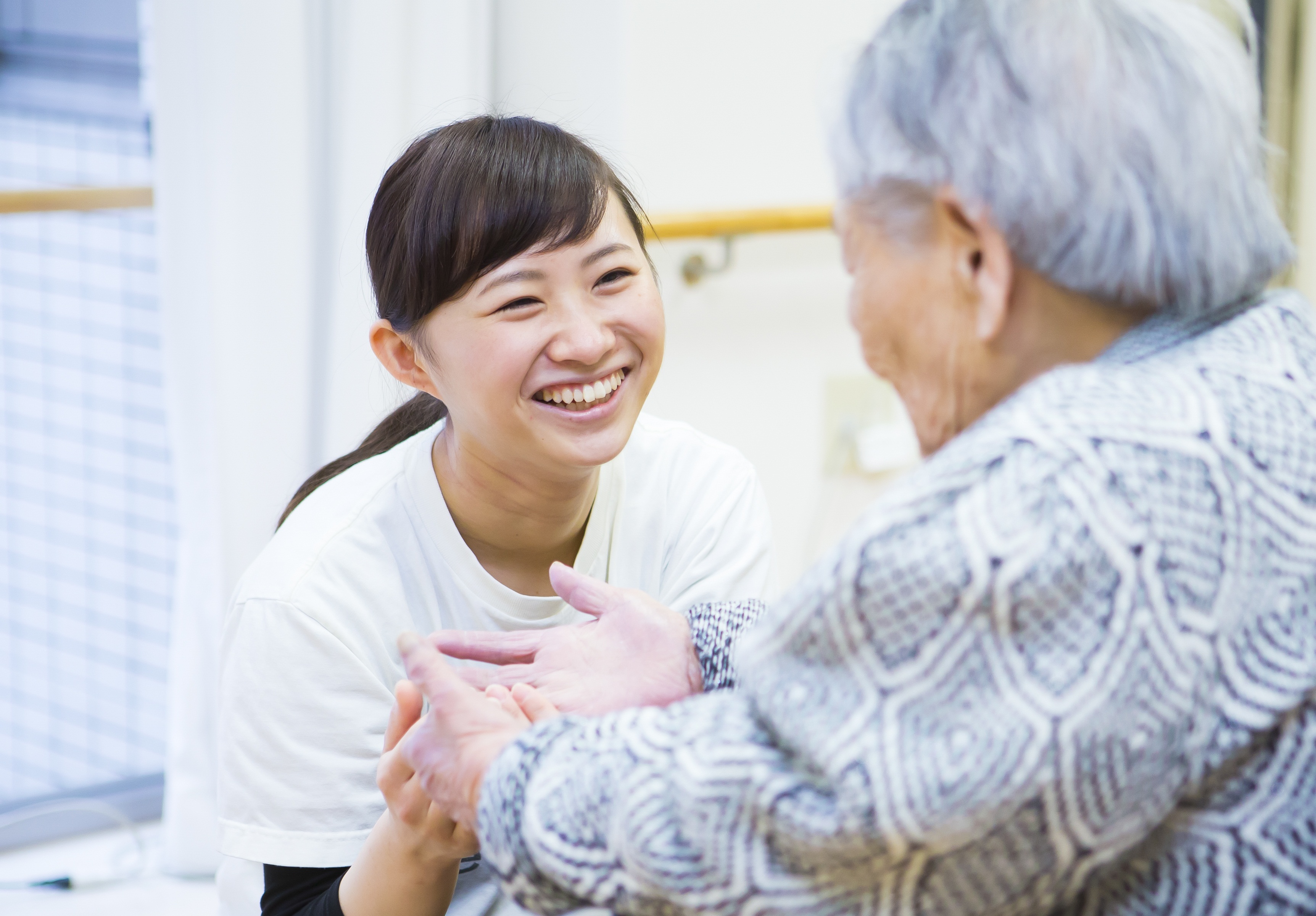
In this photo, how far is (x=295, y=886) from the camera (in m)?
1.13

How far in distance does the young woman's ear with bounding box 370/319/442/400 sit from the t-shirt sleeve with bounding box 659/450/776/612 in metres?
0.32

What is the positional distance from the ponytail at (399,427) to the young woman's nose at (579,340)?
290 millimetres

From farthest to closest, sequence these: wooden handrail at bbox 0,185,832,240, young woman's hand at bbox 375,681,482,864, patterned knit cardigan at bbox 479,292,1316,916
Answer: wooden handrail at bbox 0,185,832,240, young woman's hand at bbox 375,681,482,864, patterned knit cardigan at bbox 479,292,1316,916

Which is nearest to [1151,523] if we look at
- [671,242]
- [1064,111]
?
[1064,111]

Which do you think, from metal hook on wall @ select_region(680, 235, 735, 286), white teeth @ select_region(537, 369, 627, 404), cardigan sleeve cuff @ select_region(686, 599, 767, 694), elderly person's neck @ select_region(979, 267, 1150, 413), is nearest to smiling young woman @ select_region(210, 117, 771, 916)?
Result: white teeth @ select_region(537, 369, 627, 404)

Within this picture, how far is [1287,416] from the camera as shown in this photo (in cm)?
70

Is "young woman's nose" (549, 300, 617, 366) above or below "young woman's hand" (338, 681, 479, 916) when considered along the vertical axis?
above

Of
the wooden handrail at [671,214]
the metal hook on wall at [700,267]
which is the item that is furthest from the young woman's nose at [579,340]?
the metal hook on wall at [700,267]

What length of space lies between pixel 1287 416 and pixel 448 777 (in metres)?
0.57

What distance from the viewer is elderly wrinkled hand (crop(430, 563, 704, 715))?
39.2 inches

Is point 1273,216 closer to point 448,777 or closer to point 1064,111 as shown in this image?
point 1064,111

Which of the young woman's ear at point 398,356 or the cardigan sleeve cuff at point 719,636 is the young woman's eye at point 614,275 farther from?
the cardigan sleeve cuff at point 719,636

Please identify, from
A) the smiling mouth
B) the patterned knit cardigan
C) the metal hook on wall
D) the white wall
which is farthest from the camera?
the metal hook on wall

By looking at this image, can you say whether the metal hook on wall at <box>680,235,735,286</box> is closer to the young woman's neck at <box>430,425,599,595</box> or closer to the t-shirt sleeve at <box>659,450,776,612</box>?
the t-shirt sleeve at <box>659,450,776,612</box>
